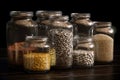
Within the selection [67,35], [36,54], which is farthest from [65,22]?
[36,54]

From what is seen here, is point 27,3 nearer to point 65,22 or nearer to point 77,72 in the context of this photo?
point 65,22

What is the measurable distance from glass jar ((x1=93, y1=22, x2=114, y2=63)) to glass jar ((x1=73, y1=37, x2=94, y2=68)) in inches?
2.5

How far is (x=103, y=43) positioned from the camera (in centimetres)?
151

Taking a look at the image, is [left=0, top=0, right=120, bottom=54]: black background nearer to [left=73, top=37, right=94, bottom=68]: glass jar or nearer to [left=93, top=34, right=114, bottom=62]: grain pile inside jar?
[left=93, top=34, right=114, bottom=62]: grain pile inside jar

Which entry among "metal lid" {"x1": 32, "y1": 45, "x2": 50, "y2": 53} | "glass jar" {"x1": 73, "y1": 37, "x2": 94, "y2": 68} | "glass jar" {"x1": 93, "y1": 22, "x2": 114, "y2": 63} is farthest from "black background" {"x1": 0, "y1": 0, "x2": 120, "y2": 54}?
"metal lid" {"x1": 32, "y1": 45, "x2": 50, "y2": 53}

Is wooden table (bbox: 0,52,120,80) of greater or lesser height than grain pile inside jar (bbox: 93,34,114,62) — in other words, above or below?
below

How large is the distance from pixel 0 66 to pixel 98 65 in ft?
1.34

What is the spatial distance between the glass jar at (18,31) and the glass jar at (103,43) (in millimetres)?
281

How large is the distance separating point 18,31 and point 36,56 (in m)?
0.16

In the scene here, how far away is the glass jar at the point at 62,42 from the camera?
4.50ft

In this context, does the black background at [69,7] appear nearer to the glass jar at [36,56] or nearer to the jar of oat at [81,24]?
the jar of oat at [81,24]

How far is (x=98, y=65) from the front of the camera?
4.97ft

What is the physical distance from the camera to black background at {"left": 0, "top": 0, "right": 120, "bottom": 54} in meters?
1.87

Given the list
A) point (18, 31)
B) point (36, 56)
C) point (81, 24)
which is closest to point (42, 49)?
point (36, 56)
